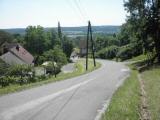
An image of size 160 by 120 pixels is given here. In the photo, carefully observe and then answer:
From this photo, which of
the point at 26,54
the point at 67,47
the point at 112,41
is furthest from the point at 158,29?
the point at 112,41

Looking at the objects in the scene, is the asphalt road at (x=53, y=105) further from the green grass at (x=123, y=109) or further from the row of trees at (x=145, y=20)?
the row of trees at (x=145, y=20)

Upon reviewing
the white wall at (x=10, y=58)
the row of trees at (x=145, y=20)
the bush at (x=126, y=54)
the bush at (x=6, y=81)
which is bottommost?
the bush at (x=126, y=54)

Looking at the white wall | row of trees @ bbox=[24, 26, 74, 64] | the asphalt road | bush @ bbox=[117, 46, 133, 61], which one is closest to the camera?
the asphalt road

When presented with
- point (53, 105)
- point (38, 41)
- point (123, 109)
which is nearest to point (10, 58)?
point (38, 41)

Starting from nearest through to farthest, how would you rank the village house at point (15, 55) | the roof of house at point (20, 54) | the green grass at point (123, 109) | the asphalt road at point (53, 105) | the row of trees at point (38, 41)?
the green grass at point (123, 109), the asphalt road at point (53, 105), the village house at point (15, 55), the roof of house at point (20, 54), the row of trees at point (38, 41)

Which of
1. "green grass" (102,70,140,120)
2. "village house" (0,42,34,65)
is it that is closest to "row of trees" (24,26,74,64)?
"village house" (0,42,34,65)

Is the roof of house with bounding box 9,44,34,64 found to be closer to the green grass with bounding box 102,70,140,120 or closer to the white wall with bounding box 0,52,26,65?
the white wall with bounding box 0,52,26,65

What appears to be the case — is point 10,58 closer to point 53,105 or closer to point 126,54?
point 126,54

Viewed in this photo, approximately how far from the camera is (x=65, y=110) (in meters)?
13.7

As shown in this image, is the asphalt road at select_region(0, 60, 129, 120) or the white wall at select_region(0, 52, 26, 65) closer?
the asphalt road at select_region(0, 60, 129, 120)

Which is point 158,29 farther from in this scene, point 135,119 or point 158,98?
point 135,119

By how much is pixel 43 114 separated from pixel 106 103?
4.05m

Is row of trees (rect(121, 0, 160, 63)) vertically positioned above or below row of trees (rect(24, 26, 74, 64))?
above

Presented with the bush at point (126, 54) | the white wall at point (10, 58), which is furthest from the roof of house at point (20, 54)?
the bush at point (126, 54)
